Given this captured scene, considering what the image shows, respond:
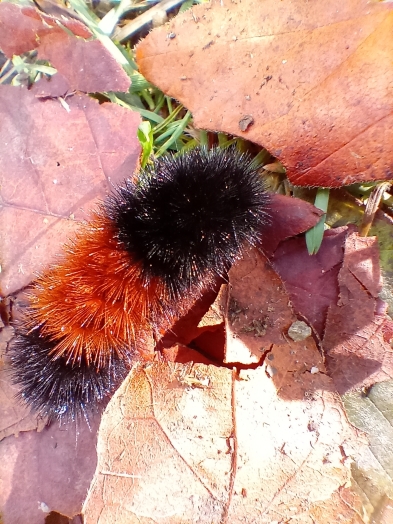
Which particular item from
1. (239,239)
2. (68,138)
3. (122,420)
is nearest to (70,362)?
(122,420)

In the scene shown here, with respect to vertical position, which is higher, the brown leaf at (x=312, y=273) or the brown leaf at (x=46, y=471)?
the brown leaf at (x=312, y=273)

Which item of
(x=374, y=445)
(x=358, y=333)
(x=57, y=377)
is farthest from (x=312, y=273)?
(x=57, y=377)

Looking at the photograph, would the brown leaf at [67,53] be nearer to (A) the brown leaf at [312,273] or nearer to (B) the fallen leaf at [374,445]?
(A) the brown leaf at [312,273]

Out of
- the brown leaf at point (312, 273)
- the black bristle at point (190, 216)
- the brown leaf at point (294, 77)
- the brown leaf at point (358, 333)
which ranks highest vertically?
the brown leaf at point (294, 77)

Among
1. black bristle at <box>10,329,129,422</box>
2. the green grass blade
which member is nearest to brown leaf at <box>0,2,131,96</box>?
the green grass blade

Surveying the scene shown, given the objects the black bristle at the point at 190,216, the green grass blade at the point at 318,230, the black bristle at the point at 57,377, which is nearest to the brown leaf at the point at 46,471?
the black bristle at the point at 57,377

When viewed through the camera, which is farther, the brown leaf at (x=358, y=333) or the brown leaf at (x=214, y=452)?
the brown leaf at (x=358, y=333)

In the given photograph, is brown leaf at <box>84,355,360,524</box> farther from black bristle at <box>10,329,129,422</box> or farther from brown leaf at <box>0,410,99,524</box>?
brown leaf at <box>0,410,99,524</box>
